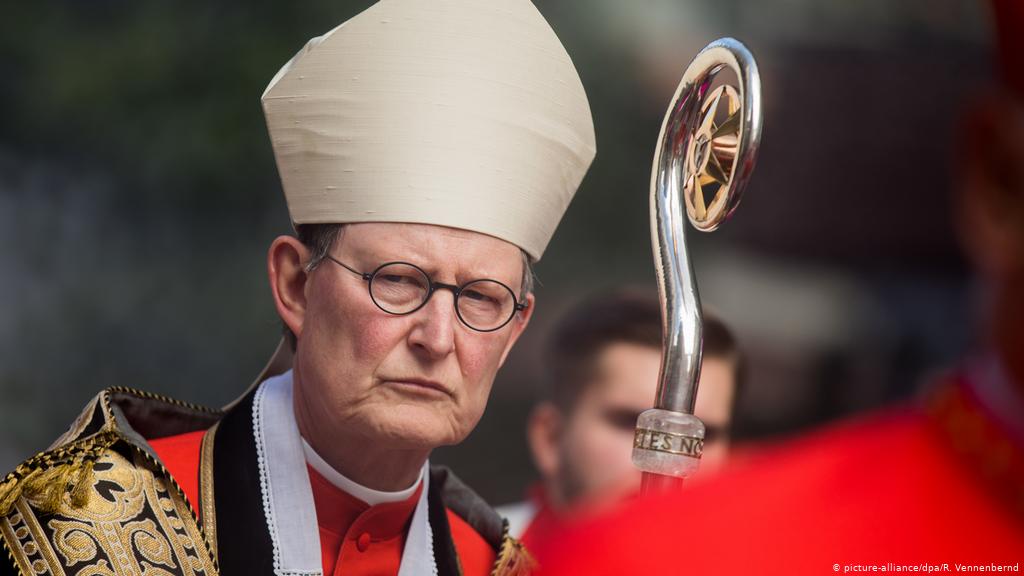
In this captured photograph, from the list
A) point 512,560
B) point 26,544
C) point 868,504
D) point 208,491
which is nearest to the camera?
point 868,504

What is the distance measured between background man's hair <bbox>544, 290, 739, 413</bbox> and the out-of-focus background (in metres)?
2.43

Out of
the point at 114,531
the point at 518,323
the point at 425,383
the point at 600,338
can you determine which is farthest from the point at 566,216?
the point at 114,531

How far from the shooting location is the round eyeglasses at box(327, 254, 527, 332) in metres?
2.74

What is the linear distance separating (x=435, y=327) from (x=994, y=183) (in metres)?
1.64

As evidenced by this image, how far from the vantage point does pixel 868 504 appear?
1.35m

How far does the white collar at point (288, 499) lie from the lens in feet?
9.37

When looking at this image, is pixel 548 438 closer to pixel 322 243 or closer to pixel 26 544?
pixel 322 243

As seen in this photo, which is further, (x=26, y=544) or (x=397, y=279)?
(x=397, y=279)

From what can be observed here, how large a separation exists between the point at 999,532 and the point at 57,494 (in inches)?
71.6

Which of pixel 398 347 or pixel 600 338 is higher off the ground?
pixel 600 338

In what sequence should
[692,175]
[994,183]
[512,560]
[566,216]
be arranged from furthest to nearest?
1. [566,216]
2. [512,560]
3. [692,175]
4. [994,183]

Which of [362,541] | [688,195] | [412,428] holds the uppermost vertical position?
[688,195]

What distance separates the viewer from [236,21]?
7.57m

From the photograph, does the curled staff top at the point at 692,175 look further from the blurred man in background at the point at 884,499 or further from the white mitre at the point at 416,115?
the blurred man in background at the point at 884,499
